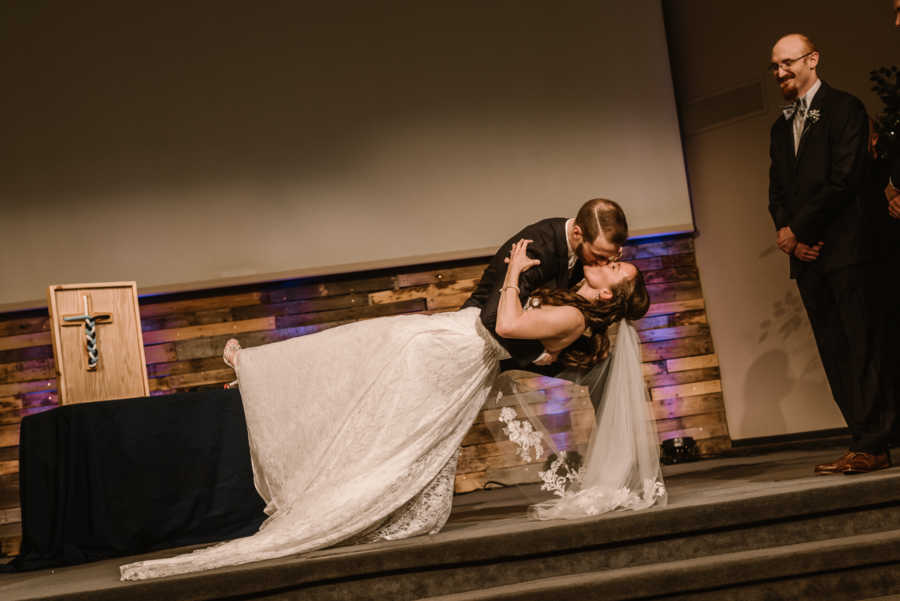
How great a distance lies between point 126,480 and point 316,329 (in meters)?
1.55

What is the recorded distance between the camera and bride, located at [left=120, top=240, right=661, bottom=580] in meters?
3.31

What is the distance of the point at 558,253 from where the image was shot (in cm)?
373

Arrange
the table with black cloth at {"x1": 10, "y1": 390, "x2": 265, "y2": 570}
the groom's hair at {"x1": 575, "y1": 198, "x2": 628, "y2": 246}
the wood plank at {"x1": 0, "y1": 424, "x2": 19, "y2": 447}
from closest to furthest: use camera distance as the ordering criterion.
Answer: the groom's hair at {"x1": 575, "y1": 198, "x2": 628, "y2": 246} < the table with black cloth at {"x1": 10, "y1": 390, "x2": 265, "y2": 570} < the wood plank at {"x1": 0, "y1": 424, "x2": 19, "y2": 447}

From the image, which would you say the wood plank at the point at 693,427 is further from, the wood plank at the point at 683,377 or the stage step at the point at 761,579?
the stage step at the point at 761,579

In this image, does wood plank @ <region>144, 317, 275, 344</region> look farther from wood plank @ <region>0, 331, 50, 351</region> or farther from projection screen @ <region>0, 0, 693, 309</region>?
wood plank @ <region>0, 331, 50, 351</region>

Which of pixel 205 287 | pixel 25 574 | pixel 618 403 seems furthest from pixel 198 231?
pixel 618 403

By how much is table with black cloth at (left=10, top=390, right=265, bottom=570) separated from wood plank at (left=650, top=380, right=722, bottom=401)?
264cm

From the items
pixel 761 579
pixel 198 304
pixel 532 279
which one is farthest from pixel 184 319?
pixel 761 579

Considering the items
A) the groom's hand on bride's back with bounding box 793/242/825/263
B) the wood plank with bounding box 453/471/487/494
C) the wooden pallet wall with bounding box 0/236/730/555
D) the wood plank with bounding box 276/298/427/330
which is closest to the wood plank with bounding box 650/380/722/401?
the wooden pallet wall with bounding box 0/236/730/555

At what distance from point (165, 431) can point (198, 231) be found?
4.96 ft

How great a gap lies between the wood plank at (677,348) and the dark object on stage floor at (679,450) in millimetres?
522

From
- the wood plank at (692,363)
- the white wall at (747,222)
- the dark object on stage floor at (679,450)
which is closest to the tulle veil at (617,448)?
the dark object on stage floor at (679,450)

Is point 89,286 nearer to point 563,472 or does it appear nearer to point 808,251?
point 563,472

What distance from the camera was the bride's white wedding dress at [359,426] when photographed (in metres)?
3.28
